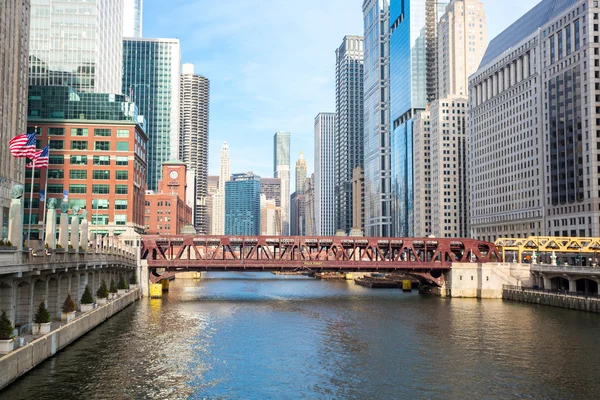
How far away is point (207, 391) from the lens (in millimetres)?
45656

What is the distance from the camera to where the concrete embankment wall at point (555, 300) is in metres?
92.1

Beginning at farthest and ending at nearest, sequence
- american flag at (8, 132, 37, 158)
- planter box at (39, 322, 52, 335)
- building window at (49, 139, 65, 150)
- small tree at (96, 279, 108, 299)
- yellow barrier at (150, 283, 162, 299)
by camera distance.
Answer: building window at (49, 139, 65, 150) < yellow barrier at (150, 283, 162, 299) < small tree at (96, 279, 108, 299) < american flag at (8, 132, 37, 158) < planter box at (39, 322, 52, 335)

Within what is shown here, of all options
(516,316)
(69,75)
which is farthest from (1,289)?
(69,75)

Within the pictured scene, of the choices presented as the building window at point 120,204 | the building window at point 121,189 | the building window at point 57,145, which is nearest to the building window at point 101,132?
the building window at point 57,145

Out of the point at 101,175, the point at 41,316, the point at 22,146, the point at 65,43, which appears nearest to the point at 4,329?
the point at 41,316

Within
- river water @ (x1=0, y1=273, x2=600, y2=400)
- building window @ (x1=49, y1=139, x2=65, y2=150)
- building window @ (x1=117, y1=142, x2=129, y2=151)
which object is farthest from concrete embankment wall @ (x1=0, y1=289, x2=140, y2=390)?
building window @ (x1=49, y1=139, x2=65, y2=150)

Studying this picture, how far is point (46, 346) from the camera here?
51.1m

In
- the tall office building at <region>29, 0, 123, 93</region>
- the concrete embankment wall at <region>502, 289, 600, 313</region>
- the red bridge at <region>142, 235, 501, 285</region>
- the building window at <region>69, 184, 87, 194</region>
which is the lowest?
the concrete embankment wall at <region>502, 289, 600, 313</region>

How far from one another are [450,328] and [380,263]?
147 ft

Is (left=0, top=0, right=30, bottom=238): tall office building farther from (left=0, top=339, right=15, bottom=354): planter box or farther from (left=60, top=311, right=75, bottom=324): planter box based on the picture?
(left=0, top=339, right=15, bottom=354): planter box

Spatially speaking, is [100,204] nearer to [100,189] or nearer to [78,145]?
[100,189]

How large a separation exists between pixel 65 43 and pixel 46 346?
132371 mm

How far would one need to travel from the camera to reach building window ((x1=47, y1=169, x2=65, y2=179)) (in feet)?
470

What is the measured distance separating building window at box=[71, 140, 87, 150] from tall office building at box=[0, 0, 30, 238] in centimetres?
2183
